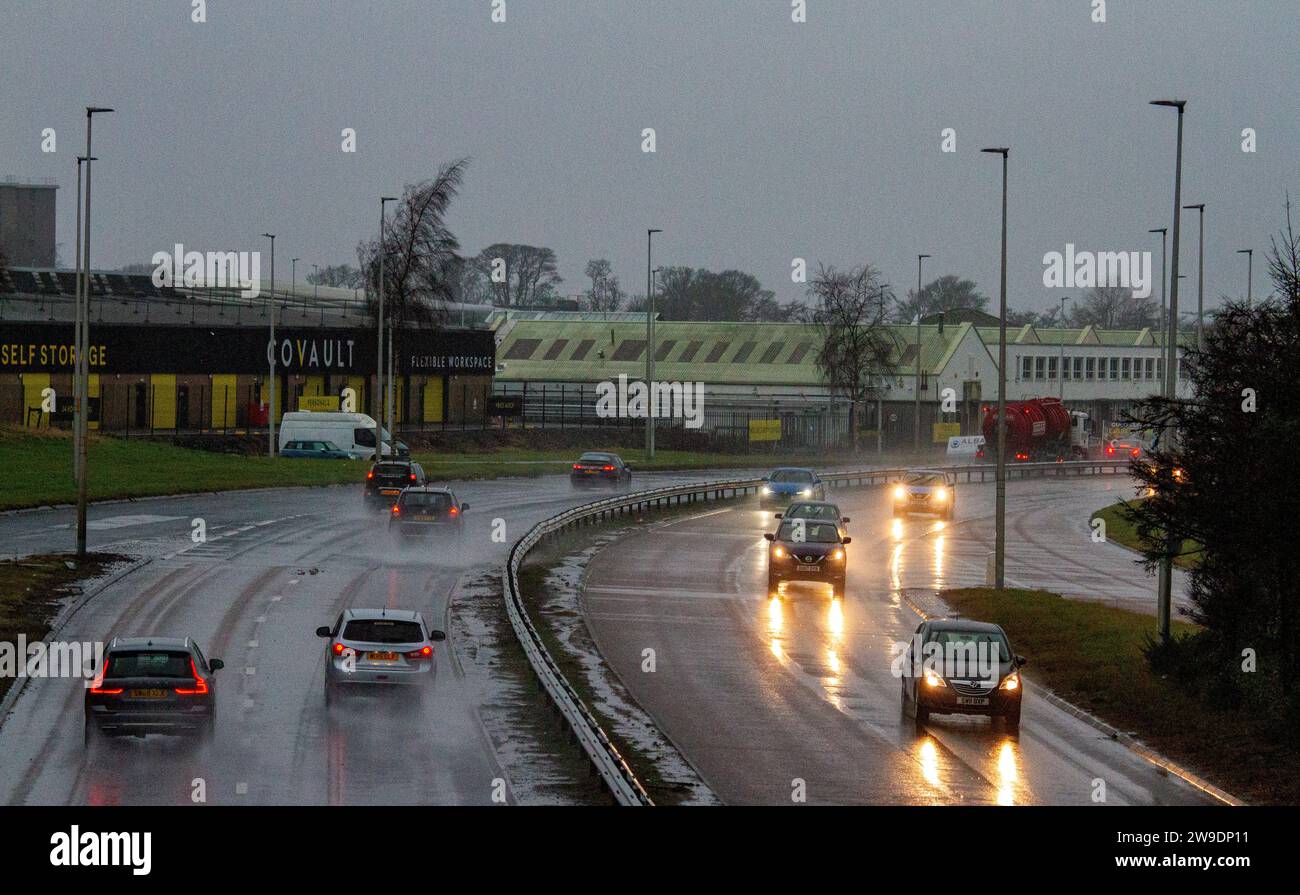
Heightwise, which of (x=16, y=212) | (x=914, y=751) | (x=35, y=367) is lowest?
(x=914, y=751)

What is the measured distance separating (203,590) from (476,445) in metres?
58.3

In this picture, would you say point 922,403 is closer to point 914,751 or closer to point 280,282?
point 280,282

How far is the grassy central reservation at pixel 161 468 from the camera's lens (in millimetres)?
59406

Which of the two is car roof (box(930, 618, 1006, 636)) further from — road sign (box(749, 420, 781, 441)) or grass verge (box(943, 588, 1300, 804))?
road sign (box(749, 420, 781, 441))

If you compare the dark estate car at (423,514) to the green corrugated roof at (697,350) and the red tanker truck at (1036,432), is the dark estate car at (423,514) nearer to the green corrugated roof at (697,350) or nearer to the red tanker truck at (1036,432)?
the red tanker truck at (1036,432)

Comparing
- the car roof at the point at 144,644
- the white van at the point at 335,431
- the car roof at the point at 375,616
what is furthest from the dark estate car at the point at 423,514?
the white van at the point at 335,431

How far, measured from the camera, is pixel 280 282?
137m

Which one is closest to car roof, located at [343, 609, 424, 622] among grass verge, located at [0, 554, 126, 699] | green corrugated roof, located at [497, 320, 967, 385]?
grass verge, located at [0, 554, 126, 699]

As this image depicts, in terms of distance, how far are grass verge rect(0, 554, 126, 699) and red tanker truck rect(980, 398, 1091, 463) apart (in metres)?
65.3

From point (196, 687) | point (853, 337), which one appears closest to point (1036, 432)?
point (853, 337)
